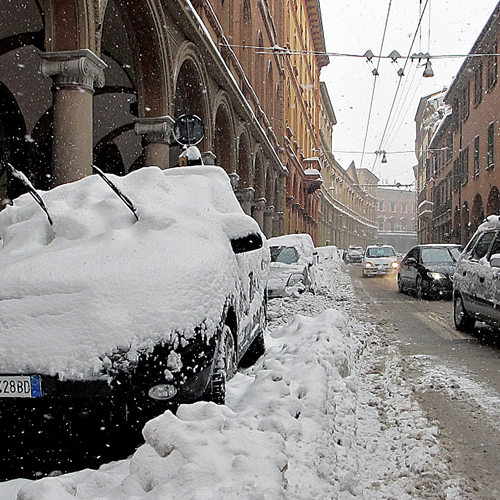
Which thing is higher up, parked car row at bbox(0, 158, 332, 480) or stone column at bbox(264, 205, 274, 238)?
stone column at bbox(264, 205, 274, 238)

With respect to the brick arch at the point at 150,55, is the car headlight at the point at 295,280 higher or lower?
lower

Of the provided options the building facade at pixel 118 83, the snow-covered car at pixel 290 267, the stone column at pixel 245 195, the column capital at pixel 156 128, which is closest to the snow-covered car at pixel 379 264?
the building facade at pixel 118 83

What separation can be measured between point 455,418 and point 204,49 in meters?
11.4

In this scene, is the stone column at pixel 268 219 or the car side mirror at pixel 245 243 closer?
the car side mirror at pixel 245 243

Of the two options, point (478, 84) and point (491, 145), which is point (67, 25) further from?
point (478, 84)

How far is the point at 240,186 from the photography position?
69.5 ft

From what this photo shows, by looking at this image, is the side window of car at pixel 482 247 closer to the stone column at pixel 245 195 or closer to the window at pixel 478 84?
the stone column at pixel 245 195

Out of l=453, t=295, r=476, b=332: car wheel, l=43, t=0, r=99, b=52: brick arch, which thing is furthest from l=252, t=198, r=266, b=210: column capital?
l=43, t=0, r=99, b=52: brick arch

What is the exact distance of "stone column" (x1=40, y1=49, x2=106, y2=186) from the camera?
26.3 ft

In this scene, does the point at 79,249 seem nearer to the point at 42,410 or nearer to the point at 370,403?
the point at 42,410

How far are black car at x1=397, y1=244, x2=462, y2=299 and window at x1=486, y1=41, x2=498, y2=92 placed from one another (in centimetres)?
1330

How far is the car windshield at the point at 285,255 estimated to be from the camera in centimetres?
1423

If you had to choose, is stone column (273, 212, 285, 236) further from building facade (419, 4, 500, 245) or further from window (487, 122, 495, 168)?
window (487, 122, 495, 168)

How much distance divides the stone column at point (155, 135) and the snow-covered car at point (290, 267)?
12.0 ft
